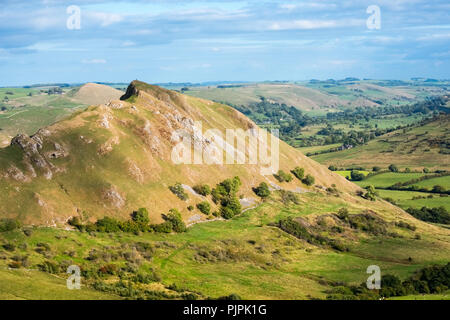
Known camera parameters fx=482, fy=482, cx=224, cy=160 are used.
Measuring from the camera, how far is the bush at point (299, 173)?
544 ft

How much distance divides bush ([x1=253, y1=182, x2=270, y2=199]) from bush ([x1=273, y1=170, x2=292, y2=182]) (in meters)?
13.9

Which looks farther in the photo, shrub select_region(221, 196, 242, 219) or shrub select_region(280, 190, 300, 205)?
shrub select_region(280, 190, 300, 205)

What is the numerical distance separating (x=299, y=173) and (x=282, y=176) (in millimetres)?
11491

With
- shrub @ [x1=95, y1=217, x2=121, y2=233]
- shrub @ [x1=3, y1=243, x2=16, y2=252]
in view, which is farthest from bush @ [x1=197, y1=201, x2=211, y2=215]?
shrub @ [x1=3, y1=243, x2=16, y2=252]

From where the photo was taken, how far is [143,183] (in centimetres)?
11781

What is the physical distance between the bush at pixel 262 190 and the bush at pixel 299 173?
84.3 feet

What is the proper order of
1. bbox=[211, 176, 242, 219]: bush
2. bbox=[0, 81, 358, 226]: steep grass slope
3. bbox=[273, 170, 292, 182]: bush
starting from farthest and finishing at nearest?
bbox=[273, 170, 292, 182]: bush → bbox=[211, 176, 242, 219]: bush → bbox=[0, 81, 358, 226]: steep grass slope

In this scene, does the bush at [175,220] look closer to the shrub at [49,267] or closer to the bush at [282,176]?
the shrub at [49,267]

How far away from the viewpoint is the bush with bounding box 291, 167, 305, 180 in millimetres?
165725

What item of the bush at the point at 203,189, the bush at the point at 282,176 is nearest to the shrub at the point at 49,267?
the bush at the point at 203,189

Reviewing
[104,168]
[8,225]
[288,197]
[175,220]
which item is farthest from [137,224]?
[288,197]

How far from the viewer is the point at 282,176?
157 metres

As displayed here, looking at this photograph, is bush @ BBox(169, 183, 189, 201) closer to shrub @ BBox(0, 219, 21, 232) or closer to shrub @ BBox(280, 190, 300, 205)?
shrub @ BBox(280, 190, 300, 205)

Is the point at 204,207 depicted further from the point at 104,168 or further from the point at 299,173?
the point at 299,173
